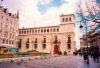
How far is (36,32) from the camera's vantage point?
2549 inches

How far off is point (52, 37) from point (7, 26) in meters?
21.8

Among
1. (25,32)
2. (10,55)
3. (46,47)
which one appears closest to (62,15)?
(46,47)

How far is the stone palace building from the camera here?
55.0m

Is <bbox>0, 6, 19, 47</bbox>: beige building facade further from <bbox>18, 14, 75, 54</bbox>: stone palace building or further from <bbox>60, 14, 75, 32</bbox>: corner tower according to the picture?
<bbox>60, 14, 75, 32</bbox>: corner tower

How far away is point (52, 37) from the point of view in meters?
59.3

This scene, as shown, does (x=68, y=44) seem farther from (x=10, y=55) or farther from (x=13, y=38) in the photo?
(x=10, y=55)

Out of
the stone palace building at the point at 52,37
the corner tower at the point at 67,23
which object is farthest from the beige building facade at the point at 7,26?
the corner tower at the point at 67,23

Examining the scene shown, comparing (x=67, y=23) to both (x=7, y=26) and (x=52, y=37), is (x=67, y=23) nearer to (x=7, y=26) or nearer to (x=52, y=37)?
(x=52, y=37)

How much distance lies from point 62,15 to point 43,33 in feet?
44.6

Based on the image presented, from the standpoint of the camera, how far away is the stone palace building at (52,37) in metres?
55.0

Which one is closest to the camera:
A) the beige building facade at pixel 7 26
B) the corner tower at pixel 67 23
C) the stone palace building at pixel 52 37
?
the beige building facade at pixel 7 26

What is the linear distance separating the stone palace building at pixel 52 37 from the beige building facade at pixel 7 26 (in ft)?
36.6

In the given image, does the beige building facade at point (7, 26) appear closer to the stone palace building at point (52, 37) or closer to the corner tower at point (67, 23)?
the stone palace building at point (52, 37)

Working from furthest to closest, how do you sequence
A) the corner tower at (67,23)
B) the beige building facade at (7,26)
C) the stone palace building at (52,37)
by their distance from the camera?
the corner tower at (67,23), the stone palace building at (52,37), the beige building facade at (7,26)
